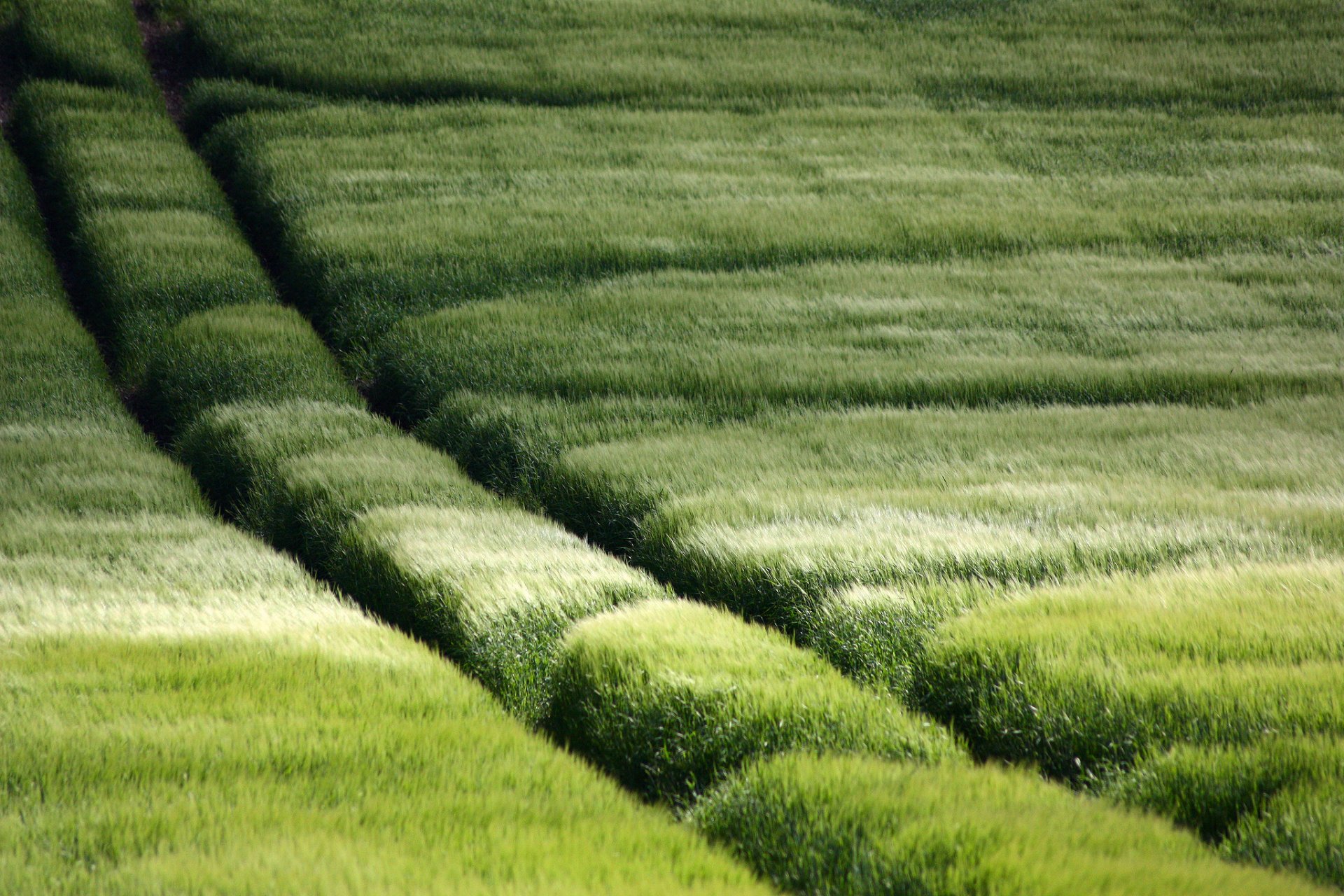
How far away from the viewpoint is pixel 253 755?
4.45 m

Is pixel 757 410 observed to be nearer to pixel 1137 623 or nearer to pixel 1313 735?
pixel 1137 623

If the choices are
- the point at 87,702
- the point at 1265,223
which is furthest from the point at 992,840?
the point at 1265,223

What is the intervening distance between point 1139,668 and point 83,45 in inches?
896

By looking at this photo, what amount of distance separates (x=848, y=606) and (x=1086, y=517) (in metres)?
2.21


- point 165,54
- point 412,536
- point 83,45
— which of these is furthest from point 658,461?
point 165,54

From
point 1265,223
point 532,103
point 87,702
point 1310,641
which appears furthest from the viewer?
point 532,103

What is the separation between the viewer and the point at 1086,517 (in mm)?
7508

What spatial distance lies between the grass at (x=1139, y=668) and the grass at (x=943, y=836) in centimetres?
50

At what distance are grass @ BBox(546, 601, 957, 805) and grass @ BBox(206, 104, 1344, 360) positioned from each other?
8142 millimetres

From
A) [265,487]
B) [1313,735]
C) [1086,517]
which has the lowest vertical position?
[265,487]

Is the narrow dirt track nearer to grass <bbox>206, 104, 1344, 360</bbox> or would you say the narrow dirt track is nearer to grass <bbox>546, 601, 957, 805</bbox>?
grass <bbox>206, 104, 1344, 360</bbox>

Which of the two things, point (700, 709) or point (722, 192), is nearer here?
point (700, 709)

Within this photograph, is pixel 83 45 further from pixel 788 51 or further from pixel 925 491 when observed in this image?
pixel 925 491

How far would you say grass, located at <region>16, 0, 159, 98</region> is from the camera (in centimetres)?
2122
